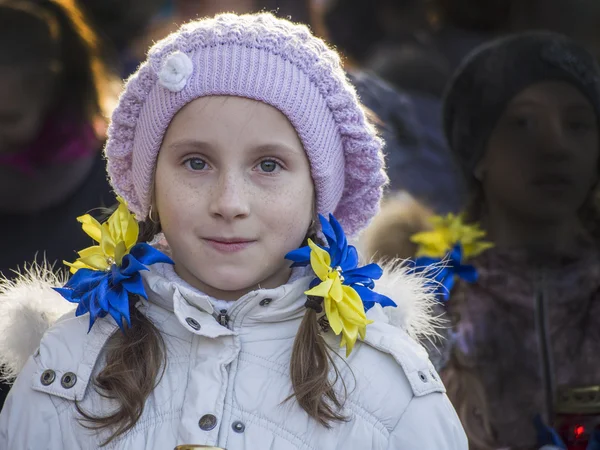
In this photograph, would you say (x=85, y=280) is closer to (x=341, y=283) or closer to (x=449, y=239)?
(x=341, y=283)

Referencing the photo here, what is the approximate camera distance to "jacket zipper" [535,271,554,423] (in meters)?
2.91

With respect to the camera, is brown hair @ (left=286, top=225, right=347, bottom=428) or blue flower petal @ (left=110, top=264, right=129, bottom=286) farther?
blue flower petal @ (left=110, top=264, right=129, bottom=286)

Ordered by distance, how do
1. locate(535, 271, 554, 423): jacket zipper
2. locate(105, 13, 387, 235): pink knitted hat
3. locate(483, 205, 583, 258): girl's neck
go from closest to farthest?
locate(105, 13, 387, 235): pink knitted hat
locate(535, 271, 554, 423): jacket zipper
locate(483, 205, 583, 258): girl's neck

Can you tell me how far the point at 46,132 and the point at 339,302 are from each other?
5.73ft

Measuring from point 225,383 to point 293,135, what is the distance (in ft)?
2.03

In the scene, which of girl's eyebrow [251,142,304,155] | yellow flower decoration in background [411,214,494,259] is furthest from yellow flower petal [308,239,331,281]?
yellow flower decoration in background [411,214,494,259]

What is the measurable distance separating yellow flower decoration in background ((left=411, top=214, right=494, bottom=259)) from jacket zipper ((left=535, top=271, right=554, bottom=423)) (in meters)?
0.23

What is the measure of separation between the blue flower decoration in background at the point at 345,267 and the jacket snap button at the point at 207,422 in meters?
0.42

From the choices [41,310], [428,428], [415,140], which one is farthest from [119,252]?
[415,140]

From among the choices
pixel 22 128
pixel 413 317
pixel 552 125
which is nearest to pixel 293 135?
pixel 413 317

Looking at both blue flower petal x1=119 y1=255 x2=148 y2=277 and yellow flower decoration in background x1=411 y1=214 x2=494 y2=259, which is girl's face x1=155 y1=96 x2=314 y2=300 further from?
yellow flower decoration in background x1=411 y1=214 x2=494 y2=259

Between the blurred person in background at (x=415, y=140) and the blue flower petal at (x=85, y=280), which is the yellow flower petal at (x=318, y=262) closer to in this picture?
the blue flower petal at (x=85, y=280)

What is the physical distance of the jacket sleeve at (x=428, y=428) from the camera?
213 cm

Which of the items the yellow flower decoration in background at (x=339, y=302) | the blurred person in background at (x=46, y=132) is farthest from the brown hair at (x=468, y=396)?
the blurred person in background at (x=46, y=132)
